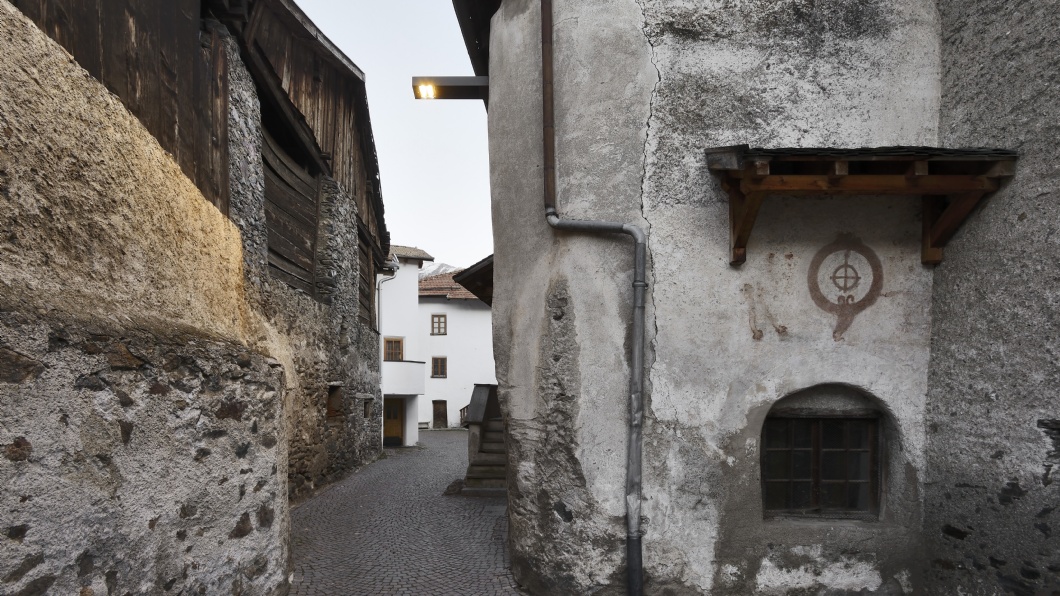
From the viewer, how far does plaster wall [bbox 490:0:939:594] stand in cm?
439

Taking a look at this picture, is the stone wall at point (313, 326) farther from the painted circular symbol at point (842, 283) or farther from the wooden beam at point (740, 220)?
the painted circular symbol at point (842, 283)

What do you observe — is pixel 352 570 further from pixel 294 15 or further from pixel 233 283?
pixel 294 15

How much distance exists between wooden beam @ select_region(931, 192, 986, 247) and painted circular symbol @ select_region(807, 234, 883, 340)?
1.45 ft

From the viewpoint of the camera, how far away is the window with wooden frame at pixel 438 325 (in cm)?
2789

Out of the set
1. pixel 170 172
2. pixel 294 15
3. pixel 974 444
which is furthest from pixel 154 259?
pixel 294 15

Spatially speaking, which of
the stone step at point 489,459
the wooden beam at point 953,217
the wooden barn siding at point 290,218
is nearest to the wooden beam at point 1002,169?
the wooden beam at point 953,217

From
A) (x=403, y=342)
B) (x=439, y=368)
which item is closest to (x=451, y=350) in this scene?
(x=439, y=368)

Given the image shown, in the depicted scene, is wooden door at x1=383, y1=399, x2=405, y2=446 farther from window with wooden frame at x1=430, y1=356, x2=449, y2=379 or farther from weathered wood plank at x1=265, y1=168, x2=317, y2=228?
weathered wood plank at x1=265, y1=168, x2=317, y2=228

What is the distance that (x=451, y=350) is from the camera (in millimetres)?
27781

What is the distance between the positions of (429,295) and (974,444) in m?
24.9

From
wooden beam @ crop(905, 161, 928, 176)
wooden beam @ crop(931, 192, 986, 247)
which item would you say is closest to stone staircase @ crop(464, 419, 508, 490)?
wooden beam @ crop(931, 192, 986, 247)

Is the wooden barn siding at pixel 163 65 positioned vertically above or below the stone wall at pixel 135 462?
above

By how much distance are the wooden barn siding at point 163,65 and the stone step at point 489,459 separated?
18.0 ft

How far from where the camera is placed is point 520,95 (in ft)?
16.9
